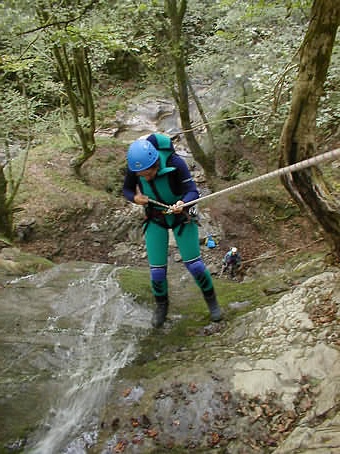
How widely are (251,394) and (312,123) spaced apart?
2.32 meters

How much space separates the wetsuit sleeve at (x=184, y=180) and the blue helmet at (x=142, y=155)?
0.86ft

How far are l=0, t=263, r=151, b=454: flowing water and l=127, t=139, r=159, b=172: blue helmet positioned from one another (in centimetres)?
196

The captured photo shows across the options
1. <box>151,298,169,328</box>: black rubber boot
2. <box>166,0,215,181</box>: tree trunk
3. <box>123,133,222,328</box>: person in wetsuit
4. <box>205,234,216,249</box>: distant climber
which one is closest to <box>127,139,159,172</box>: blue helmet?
<box>123,133,222,328</box>: person in wetsuit

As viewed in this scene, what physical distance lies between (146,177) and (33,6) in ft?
14.9

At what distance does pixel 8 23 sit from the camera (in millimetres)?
6008

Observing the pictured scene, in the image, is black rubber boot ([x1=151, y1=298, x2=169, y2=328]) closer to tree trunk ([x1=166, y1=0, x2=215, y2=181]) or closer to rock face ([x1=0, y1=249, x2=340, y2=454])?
rock face ([x1=0, y1=249, x2=340, y2=454])

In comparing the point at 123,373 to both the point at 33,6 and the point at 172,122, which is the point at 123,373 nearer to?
the point at 33,6

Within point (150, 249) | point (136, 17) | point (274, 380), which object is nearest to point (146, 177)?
point (150, 249)

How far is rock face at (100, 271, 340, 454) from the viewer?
276 cm

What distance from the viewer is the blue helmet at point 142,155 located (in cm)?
358

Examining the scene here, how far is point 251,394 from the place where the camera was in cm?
309

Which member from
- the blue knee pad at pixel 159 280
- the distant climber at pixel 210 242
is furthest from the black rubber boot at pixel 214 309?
the distant climber at pixel 210 242

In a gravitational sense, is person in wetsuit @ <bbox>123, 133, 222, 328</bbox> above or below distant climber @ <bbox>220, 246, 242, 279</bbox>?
above

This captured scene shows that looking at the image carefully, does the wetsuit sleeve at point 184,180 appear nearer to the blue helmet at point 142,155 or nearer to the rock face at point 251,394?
the blue helmet at point 142,155
